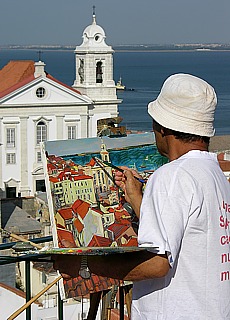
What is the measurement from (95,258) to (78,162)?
833 millimetres

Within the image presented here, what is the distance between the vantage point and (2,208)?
23.0 meters

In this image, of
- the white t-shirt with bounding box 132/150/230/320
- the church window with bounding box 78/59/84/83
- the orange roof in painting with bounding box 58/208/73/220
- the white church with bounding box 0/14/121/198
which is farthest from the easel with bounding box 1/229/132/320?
the church window with bounding box 78/59/84/83

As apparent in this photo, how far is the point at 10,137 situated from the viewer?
95.6 feet

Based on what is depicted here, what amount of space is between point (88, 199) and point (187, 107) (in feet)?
2.74

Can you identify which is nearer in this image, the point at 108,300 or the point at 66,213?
the point at 66,213

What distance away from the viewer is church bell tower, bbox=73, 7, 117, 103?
96.2 feet

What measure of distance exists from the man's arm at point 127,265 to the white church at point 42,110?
26285 millimetres

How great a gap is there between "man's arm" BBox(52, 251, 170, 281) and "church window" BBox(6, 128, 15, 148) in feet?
88.5

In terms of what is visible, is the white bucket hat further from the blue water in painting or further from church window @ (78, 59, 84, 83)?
church window @ (78, 59, 84, 83)

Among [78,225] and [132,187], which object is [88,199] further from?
[132,187]

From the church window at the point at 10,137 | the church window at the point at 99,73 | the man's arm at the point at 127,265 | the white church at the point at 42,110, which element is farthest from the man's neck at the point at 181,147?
the church window at the point at 99,73

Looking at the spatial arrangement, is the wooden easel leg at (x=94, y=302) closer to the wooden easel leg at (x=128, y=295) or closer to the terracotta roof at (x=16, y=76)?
the wooden easel leg at (x=128, y=295)

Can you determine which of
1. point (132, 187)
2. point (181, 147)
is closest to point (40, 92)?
point (132, 187)

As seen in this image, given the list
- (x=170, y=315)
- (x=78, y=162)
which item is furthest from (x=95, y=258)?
(x=78, y=162)
